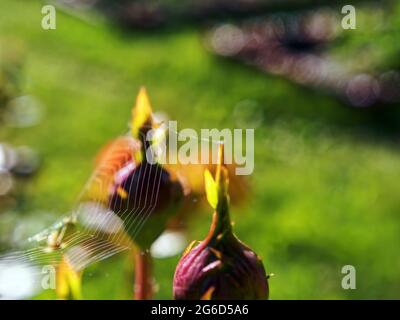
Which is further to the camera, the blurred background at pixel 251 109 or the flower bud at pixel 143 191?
the blurred background at pixel 251 109

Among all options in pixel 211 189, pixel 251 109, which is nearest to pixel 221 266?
pixel 211 189

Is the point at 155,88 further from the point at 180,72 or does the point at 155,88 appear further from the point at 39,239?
the point at 39,239

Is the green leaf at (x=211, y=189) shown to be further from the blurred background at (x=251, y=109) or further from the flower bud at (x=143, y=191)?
the blurred background at (x=251, y=109)

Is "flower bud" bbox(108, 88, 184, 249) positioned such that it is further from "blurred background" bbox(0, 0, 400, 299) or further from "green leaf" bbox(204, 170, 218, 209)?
"blurred background" bbox(0, 0, 400, 299)

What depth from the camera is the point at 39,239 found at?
19.1 inches

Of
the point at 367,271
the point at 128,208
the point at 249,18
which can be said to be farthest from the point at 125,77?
the point at 128,208

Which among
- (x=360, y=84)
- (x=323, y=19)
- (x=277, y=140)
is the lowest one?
(x=277, y=140)

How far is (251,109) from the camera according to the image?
10.5ft

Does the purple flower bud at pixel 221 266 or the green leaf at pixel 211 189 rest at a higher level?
the green leaf at pixel 211 189

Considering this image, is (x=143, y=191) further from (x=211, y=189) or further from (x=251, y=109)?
(x=251, y=109)

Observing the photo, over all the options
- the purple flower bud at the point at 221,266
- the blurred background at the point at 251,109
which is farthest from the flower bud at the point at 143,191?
the blurred background at the point at 251,109

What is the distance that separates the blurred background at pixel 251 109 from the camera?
7.06 feet

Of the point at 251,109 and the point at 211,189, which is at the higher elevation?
the point at 251,109

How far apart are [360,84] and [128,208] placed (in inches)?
108
